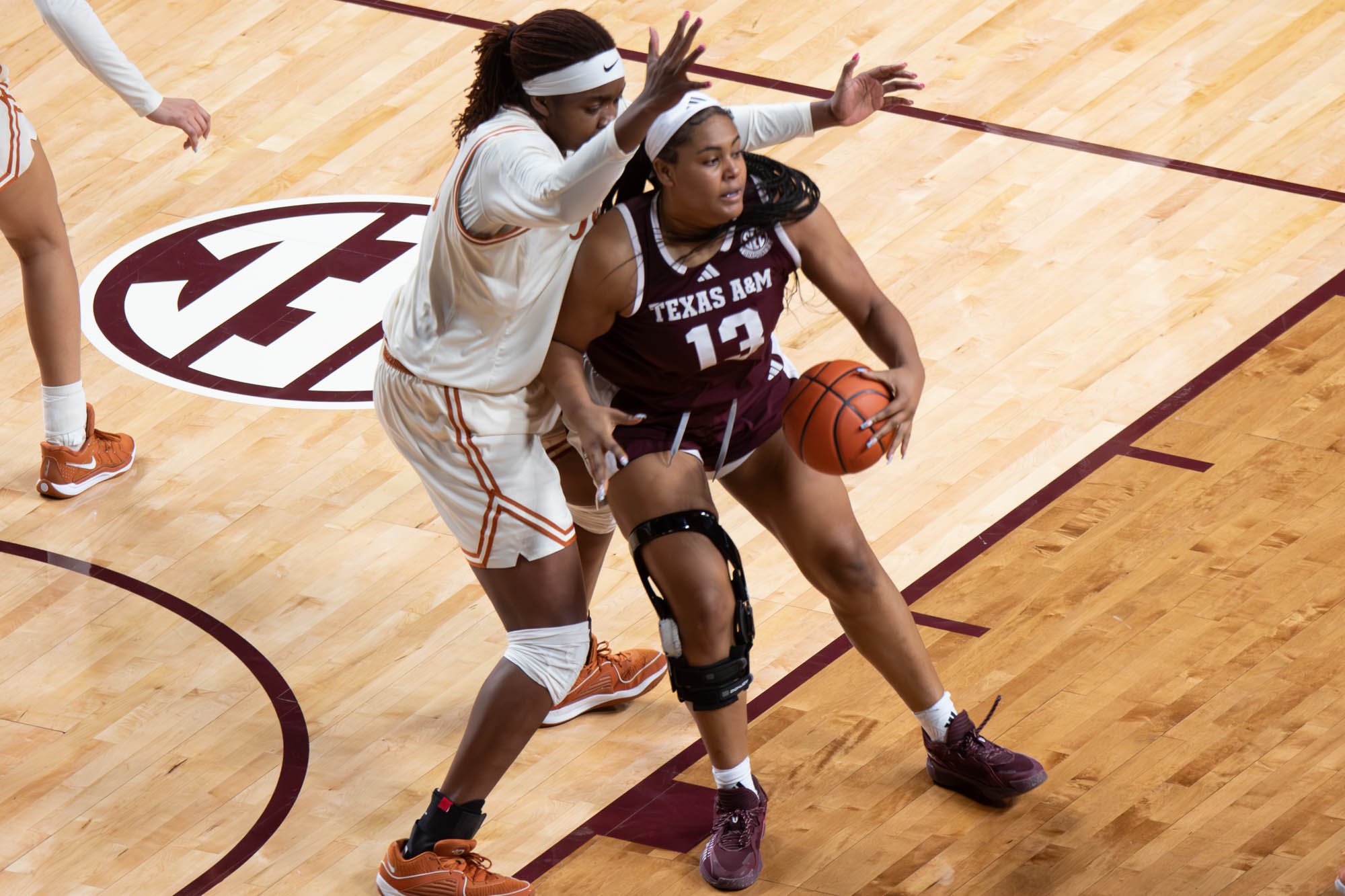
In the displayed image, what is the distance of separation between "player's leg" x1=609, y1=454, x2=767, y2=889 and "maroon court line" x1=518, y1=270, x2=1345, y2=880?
0.27 m

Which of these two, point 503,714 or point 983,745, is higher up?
point 503,714

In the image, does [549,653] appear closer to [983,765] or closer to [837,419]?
[837,419]

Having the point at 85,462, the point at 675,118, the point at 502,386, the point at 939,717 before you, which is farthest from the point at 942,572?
the point at 85,462

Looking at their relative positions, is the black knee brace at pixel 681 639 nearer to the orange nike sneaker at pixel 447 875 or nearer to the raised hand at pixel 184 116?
the orange nike sneaker at pixel 447 875

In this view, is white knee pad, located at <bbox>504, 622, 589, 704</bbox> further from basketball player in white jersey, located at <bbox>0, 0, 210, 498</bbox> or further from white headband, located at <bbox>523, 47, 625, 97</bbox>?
basketball player in white jersey, located at <bbox>0, 0, 210, 498</bbox>

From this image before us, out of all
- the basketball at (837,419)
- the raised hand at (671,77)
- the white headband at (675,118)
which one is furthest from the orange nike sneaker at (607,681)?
the raised hand at (671,77)

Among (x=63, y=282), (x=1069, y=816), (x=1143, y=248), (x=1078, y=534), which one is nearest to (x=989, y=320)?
(x=1143, y=248)

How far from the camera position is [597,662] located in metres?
5.25

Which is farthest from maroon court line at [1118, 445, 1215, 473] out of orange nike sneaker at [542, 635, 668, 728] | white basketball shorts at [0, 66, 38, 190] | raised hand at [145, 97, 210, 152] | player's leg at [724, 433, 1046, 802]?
white basketball shorts at [0, 66, 38, 190]

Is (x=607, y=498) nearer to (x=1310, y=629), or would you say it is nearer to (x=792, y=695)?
(x=792, y=695)

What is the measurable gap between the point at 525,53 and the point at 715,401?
83 centimetres

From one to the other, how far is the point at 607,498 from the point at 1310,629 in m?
1.86

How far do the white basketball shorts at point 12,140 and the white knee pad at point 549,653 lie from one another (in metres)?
2.33

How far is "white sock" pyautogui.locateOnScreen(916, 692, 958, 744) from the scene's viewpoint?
472 cm
